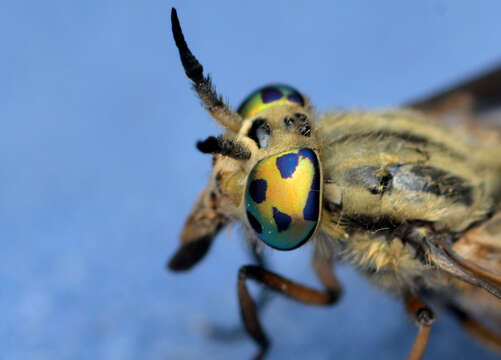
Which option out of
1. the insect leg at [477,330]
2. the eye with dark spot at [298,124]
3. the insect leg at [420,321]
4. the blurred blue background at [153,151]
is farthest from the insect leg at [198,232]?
the insect leg at [477,330]

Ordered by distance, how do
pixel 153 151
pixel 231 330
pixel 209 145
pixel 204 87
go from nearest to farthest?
pixel 209 145
pixel 204 87
pixel 231 330
pixel 153 151

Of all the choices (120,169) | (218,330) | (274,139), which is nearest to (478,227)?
(274,139)

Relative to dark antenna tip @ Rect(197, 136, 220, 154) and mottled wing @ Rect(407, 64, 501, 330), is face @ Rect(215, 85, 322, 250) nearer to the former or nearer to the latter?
dark antenna tip @ Rect(197, 136, 220, 154)

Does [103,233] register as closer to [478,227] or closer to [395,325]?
[395,325]

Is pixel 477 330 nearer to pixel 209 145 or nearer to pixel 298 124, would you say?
pixel 298 124

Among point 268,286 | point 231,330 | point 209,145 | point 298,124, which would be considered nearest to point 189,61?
point 209,145

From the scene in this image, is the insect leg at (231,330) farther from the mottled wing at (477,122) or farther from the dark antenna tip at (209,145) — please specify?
the dark antenna tip at (209,145)
